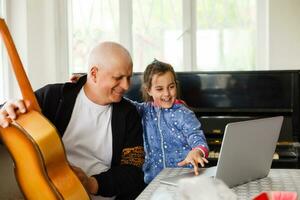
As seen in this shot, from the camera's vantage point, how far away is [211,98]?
2.74 m

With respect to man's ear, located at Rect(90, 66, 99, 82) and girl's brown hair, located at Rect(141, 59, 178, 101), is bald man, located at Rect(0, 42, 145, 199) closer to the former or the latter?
man's ear, located at Rect(90, 66, 99, 82)

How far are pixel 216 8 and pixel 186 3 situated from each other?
238 mm

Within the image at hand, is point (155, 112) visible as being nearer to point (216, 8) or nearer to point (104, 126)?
point (104, 126)

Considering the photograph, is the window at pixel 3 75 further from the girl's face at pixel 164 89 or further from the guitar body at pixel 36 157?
the guitar body at pixel 36 157

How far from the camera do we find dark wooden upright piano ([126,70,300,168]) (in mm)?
2609

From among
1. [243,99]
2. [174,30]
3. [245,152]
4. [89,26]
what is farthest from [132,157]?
[89,26]

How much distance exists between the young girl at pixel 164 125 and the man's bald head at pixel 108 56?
180 millimetres

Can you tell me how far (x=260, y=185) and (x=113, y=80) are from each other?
2.51 feet

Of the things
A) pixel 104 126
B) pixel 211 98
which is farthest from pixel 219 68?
pixel 104 126

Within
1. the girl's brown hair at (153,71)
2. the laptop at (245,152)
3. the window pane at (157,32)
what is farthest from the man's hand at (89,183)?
the window pane at (157,32)

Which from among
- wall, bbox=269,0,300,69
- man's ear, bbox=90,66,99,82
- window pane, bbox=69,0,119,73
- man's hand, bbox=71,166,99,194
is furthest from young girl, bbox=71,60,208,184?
window pane, bbox=69,0,119,73

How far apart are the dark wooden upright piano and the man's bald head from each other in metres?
0.87

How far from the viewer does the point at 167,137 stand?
1963 millimetres

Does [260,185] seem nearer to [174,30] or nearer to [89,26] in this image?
[174,30]
